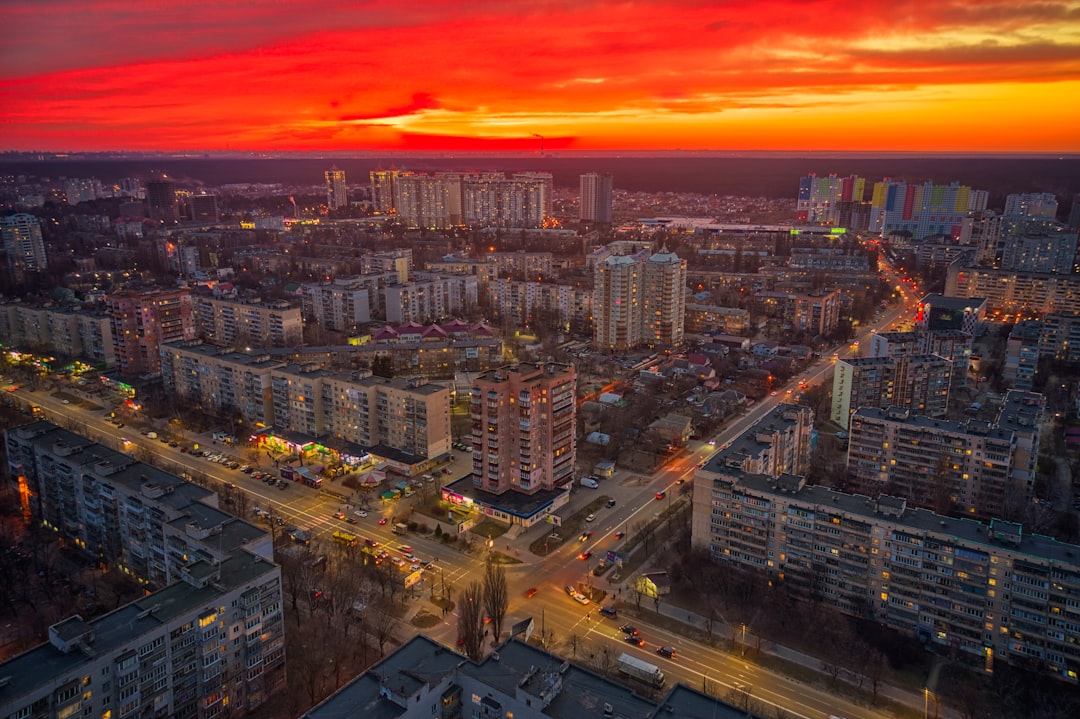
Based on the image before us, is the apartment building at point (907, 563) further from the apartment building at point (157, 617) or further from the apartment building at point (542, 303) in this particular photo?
the apartment building at point (542, 303)

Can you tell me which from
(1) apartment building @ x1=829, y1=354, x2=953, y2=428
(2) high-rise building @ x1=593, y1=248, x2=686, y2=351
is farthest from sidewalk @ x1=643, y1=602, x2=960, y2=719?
(2) high-rise building @ x1=593, y1=248, x2=686, y2=351

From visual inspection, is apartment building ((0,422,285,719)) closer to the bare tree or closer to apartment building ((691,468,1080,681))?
the bare tree

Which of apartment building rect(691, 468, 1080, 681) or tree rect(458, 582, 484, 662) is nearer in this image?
apartment building rect(691, 468, 1080, 681)

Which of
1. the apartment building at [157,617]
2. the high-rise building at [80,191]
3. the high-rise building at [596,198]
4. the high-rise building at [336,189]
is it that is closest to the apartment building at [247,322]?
the apartment building at [157,617]

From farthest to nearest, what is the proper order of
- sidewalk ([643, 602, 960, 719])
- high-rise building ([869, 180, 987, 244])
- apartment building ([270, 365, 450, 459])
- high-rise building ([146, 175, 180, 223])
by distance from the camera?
1. high-rise building ([146, 175, 180, 223])
2. high-rise building ([869, 180, 987, 244])
3. apartment building ([270, 365, 450, 459])
4. sidewalk ([643, 602, 960, 719])

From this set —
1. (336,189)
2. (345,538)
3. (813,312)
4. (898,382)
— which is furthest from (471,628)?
(336,189)

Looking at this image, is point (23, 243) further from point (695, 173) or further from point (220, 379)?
point (695, 173)

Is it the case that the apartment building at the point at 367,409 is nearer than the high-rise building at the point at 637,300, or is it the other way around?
the apartment building at the point at 367,409
